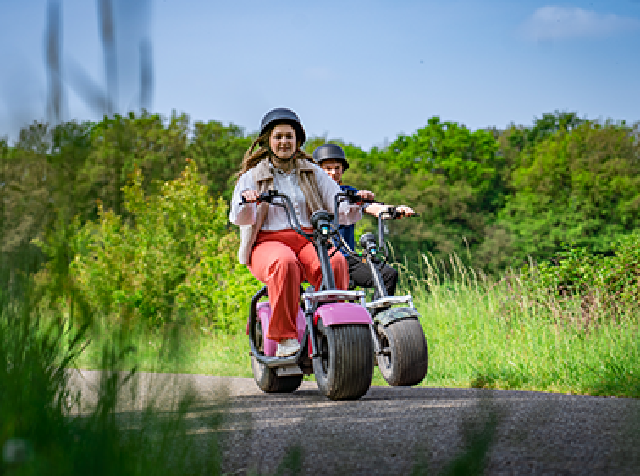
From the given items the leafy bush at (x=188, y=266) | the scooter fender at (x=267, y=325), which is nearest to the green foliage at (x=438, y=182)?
the leafy bush at (x=188, y=266)

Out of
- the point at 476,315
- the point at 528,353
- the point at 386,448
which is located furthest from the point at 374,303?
the point at 476,315

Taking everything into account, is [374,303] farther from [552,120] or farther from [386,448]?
→ [552,120]

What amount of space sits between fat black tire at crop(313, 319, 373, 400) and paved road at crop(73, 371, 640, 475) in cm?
11

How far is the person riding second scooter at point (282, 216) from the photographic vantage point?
484 cm

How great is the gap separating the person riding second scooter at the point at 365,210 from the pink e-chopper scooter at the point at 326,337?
0.50m

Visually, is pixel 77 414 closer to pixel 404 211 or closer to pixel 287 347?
pixel 287 347

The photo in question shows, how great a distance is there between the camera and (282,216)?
5.28 metres

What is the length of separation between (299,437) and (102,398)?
1703 millimetres

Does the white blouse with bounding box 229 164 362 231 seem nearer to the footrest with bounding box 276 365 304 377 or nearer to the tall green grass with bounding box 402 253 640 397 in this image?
the footrest with bounding box 276 365 304 377

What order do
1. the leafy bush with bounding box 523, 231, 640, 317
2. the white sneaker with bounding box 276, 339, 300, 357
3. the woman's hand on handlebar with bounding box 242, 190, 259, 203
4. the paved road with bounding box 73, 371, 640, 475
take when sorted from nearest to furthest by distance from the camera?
the paved road with bounding box 73, 371, 640, 475 < the woman's hand on handlebar with bounding box 242, 190, 259, 203 < the white sneaker with bounding box 276, 339, 300, 357 < the leafy bush with bounding box 523, 231, 640, 317

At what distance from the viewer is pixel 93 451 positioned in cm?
166

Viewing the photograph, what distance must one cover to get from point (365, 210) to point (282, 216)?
110 centimetres

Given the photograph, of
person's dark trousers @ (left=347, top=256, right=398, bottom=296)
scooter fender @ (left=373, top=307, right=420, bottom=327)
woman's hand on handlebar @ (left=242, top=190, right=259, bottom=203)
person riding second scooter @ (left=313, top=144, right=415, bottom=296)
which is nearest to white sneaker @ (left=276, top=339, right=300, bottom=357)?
scooter fender @ (left=373, top=307, right=420, bottom=327)

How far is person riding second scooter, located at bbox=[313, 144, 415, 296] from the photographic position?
19.2 ft
